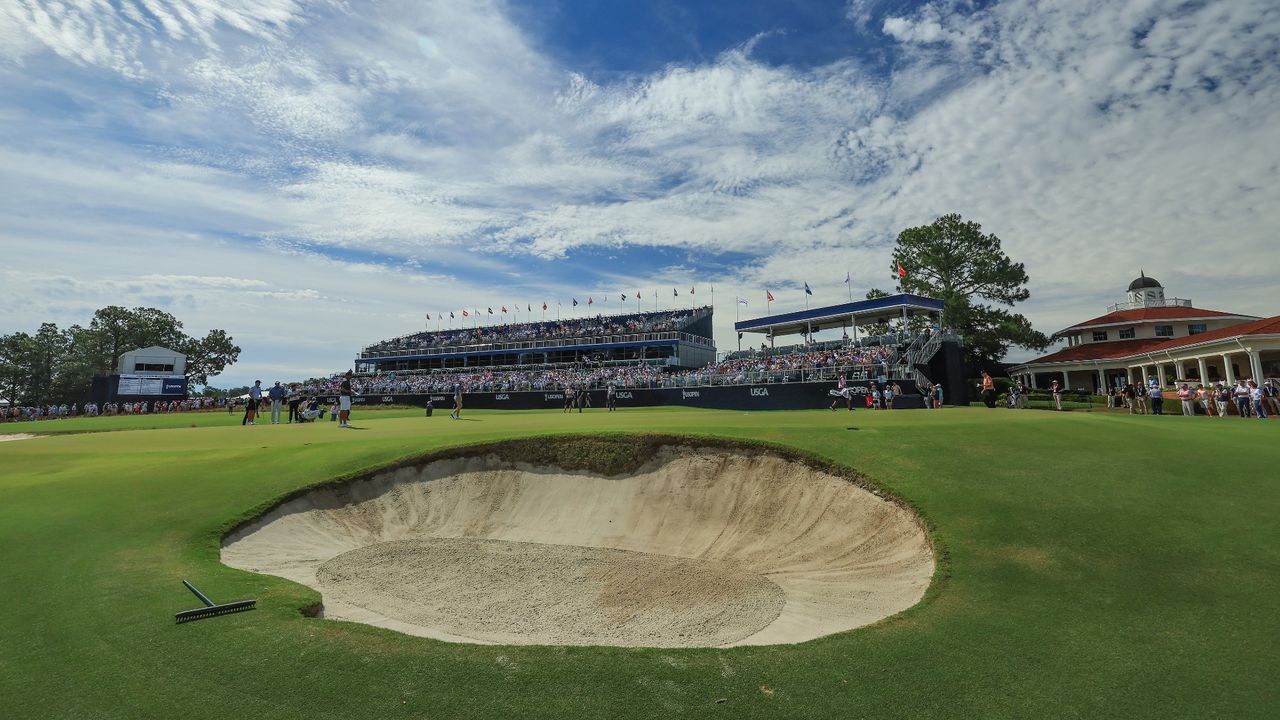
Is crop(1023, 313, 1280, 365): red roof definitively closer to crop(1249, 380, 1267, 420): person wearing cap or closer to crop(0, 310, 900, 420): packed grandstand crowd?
crop(1249, 380, 1267, 420): person wearing cap

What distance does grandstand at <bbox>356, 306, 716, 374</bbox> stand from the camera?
219 feet

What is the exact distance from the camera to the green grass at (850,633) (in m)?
5.67

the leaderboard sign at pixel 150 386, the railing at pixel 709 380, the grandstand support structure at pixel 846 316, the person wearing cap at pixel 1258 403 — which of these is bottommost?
the person wearing cap at pixel 1258 403

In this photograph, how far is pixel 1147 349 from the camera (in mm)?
51719

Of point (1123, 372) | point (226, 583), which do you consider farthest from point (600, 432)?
point (1123, 372)

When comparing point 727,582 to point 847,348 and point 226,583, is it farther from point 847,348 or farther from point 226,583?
point 847,348

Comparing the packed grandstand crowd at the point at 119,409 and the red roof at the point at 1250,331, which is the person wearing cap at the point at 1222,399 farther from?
the packed grandstand crowd at the point at 119,409

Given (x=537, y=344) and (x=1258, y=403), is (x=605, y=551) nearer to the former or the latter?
(x=1258, y=403)

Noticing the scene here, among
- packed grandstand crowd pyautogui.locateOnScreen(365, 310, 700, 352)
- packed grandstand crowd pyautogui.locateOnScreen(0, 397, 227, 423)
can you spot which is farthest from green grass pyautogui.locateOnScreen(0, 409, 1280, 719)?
packed grandstand crowd pyautogui.locateOnScreen(0, 397, 227, 423)

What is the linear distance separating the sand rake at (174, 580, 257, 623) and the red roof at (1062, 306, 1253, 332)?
7161 centimetres

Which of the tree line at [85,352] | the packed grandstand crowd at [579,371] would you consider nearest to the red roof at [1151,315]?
the packed grandstand crowd at [579,371]

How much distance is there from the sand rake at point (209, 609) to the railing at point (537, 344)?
192 feet

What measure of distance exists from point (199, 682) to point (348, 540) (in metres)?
8.45

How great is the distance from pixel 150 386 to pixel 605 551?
247 ft
